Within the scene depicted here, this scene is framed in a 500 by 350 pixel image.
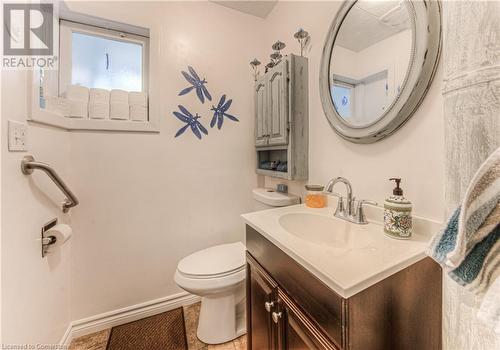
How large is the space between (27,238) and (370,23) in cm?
174

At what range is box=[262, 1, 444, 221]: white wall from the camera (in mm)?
715

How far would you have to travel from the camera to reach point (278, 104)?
1.35 meters

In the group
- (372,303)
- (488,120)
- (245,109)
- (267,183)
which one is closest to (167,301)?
(267,183)

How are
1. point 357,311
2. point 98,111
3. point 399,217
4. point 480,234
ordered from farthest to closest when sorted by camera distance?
point 98,111, point 399,217, point 357,311, point 480,234

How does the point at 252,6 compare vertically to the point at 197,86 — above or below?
above

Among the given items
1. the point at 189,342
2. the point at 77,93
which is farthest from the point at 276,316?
the point at 77,93

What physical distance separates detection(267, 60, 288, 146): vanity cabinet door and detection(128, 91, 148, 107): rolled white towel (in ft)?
2.98

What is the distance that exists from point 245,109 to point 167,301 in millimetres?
1660

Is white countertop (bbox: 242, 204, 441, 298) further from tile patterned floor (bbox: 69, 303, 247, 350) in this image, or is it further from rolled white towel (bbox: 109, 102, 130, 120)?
rolled white towel (bbox: 109, 102, 130, 120)

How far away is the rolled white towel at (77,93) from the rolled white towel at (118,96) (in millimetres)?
137

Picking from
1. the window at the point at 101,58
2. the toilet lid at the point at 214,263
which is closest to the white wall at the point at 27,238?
the window at the point at 101,58

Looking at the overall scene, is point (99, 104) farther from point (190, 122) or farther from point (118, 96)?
point (190, 122)

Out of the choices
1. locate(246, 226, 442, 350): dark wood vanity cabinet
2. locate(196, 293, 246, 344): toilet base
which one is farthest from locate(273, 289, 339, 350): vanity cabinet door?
locate(196, 293, 246, 344): toilet base

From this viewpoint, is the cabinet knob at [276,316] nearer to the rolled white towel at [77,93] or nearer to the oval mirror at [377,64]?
the oval mirror at [377,64]
